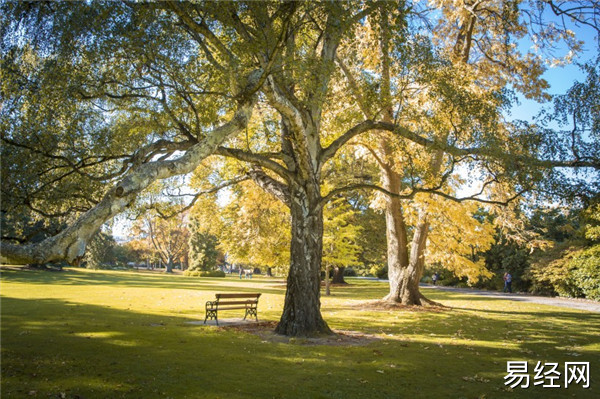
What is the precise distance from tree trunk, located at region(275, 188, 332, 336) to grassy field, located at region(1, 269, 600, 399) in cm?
76

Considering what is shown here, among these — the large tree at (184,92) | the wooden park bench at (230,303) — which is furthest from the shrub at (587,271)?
the wooden park bench at (230,303)

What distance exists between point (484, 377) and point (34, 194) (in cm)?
1030

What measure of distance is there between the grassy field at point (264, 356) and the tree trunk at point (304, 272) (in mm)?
760

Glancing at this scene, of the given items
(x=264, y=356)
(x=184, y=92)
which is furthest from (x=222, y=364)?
(x=184, y=92)

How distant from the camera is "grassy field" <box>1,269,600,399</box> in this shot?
6.60 m

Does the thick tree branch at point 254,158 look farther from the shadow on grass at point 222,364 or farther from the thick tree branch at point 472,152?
the shadow on grass at point 222,364

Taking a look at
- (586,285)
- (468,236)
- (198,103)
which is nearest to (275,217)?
(468,236)

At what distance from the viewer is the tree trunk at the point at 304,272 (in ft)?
37.6

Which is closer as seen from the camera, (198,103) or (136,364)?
(136,364)

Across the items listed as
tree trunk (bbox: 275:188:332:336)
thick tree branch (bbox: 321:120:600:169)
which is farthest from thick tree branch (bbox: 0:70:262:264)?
thick tree branch (bbox: 321:120:600:169)

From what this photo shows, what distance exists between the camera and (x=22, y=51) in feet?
30.3

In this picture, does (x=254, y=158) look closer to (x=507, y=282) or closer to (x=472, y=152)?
(x=472, y=152)

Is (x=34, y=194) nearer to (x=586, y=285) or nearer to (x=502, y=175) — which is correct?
(x=502, y=175)

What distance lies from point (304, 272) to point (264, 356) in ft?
10.0
